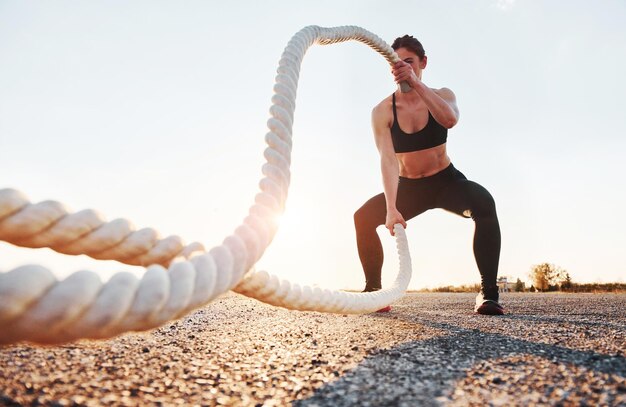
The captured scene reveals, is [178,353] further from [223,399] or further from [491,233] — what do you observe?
[491,233]

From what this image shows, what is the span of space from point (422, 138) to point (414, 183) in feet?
1.14

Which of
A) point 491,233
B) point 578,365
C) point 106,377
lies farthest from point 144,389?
point 491,233

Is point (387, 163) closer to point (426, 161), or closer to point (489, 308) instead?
point (426, 161)

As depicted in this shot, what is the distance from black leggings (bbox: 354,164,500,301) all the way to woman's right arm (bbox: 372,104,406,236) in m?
0.14

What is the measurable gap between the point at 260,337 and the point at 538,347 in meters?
1.03

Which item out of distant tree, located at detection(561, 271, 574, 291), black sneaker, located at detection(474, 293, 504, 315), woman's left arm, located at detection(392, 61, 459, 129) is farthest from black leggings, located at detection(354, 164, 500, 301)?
distant tree, located at detection(561, 271, 574, 291)

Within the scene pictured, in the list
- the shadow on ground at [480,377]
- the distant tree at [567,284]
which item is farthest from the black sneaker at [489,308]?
the distant tree at [567,284]

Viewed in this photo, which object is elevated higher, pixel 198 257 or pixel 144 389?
pixel 198 257

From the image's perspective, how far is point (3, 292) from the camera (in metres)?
0.66

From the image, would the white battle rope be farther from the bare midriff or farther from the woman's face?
the woman's face

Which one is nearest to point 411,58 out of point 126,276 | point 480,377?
point 480,377

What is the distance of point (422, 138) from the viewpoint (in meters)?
3.42

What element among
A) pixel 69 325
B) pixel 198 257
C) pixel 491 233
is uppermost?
pixel 491 233

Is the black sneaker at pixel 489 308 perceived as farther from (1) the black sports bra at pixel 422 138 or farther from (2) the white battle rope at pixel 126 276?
(2) the white battle rope at pixel 126 276
